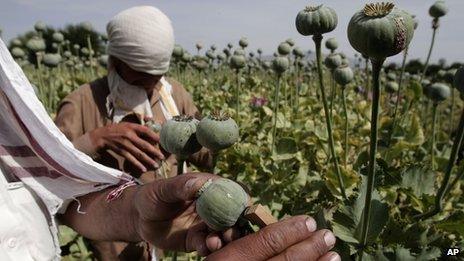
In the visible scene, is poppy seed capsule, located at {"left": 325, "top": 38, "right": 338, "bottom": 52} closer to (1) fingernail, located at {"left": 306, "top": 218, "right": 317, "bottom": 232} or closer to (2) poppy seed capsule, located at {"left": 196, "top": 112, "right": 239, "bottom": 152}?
(2) poppy seed capsule, located at {"left": 196, "top": 112, "right": 239, "bottom": 152}

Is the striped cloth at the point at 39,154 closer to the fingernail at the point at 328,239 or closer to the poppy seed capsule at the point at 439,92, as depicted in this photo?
the fingernail at the point at 328,239

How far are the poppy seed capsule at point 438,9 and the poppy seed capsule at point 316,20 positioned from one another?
1.47 meters

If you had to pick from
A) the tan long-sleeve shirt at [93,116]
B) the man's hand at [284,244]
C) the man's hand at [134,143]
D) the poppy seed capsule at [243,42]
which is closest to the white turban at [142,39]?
the tan long-sleeve shirt at [93,116]

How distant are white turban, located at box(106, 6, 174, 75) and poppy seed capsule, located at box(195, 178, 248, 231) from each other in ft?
4.20

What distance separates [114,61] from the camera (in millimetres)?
2137

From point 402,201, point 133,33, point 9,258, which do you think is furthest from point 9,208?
point 402,201

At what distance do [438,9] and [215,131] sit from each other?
1874mm

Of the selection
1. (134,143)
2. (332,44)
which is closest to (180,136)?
(134,143)

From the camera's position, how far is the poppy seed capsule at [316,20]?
1.16m

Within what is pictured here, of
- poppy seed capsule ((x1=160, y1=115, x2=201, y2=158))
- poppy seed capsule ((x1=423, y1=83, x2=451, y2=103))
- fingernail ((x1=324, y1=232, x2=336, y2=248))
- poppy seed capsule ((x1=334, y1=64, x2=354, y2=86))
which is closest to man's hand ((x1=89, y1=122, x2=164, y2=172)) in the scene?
poppy seed capsule ((x1=160, y1=115, x2=201, y2=158))

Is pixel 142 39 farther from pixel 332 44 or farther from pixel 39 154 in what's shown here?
pixel 332 44

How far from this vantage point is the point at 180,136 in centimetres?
112

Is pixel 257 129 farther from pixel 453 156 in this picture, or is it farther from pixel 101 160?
pixel 453 156

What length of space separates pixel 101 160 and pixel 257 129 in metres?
1.19
